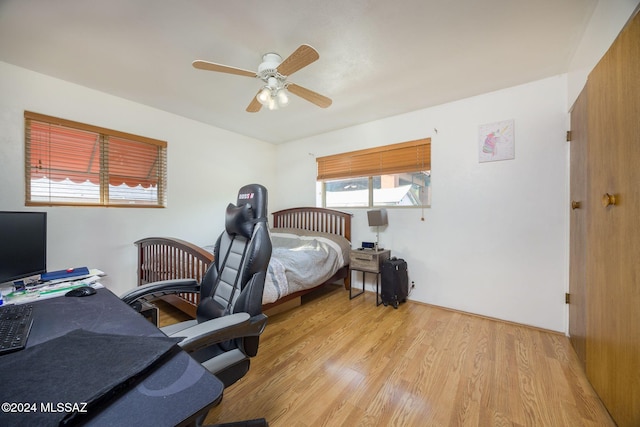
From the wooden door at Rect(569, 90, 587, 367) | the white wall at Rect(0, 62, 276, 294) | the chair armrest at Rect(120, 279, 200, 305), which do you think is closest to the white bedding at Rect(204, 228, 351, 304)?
the chair armrest at Rect(120, 279, 200, 305)

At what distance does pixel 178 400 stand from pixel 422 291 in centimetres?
296

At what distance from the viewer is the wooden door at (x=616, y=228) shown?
112 cm

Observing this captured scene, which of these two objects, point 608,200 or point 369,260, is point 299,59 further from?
point 369,260

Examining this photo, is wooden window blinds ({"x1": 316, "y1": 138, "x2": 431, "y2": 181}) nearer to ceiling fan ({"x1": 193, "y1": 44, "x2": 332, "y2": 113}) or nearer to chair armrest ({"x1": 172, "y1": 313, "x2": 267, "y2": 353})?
ceiling fan ({"x1": 193, "y1": 44, "x2": 332, "y2": 113})

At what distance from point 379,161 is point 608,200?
2294mm

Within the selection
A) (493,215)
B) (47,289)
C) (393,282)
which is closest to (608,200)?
(493,215)

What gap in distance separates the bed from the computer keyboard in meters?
1.05

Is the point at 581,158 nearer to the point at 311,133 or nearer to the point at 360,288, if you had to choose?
the point at 360,288

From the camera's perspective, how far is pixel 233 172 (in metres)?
3.91

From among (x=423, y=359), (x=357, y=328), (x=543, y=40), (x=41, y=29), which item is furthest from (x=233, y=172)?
(x=543, y=40)

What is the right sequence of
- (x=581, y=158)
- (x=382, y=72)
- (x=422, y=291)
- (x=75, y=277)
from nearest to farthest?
(x=75, y=277), (x=581, y=158), (x=382, y=72), (x=422, y=291)

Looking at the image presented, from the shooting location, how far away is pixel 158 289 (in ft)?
4.67

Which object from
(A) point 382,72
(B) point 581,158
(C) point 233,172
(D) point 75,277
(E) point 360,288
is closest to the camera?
(D) point 75,277

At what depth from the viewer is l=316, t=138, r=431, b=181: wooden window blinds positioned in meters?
3.04
